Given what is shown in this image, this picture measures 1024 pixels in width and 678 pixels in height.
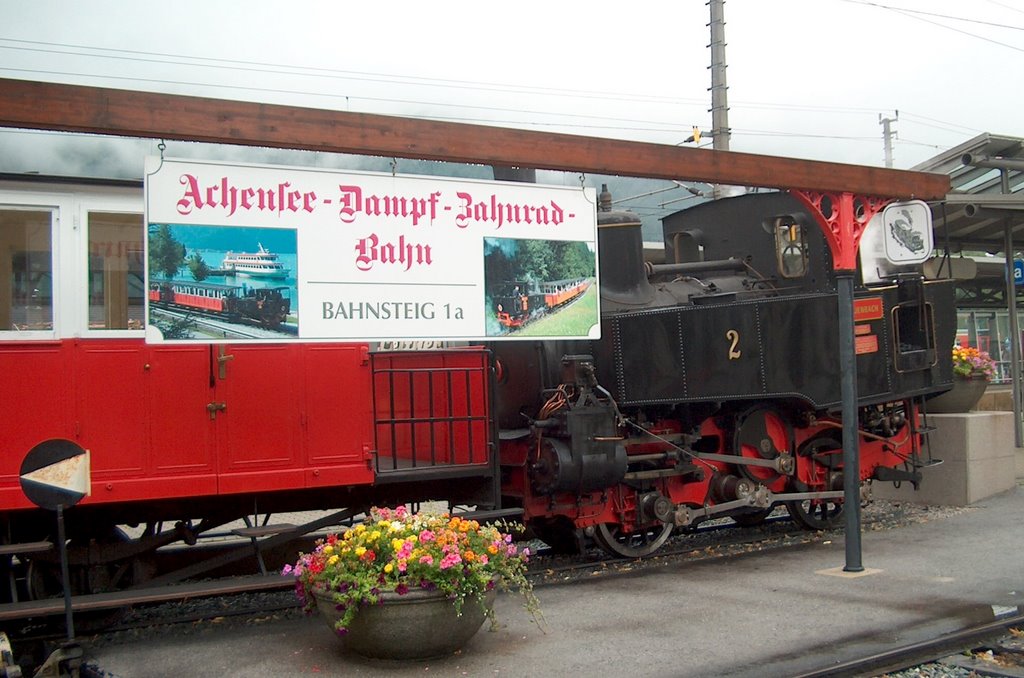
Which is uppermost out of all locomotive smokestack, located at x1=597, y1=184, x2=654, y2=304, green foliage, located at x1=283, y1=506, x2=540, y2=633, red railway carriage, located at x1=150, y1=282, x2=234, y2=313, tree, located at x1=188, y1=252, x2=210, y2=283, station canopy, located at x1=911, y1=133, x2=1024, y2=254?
station canopy, located at x1=911, y1=133, x2=1024, y2=254

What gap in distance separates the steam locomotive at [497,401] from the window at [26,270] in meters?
0.01

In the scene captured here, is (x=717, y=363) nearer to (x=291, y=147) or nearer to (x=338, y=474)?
(x=338, y=474)

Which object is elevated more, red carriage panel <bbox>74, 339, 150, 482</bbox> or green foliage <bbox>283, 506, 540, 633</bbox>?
red carriage panel <bbox>74, 339, 150, 482</bbox>

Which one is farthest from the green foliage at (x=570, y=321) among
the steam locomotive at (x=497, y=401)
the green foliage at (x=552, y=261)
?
the steam locomotive at (x=497, y=401)

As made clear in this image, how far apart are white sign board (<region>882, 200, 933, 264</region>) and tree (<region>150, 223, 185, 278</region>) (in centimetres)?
582

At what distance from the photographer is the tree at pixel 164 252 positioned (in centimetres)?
582

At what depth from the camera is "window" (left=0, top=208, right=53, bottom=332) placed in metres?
6.33

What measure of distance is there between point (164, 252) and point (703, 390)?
538 cm

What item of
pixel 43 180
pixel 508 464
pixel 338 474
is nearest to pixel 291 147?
pixel 43 180

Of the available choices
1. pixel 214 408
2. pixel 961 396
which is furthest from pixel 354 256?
pixel 961 396

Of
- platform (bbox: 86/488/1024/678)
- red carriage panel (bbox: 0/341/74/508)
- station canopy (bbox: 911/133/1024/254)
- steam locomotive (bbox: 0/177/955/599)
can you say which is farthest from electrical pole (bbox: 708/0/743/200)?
red carriage panel (bbox: 0/341/74/508)

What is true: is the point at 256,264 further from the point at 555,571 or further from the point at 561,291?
the point at 555,571

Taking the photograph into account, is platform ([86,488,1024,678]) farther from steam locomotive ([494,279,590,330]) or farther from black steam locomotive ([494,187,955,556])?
steam locomotive ([494,279,590,330])

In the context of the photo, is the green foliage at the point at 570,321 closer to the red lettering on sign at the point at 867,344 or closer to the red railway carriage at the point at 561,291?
the red railway carriage at the point at 561,291
